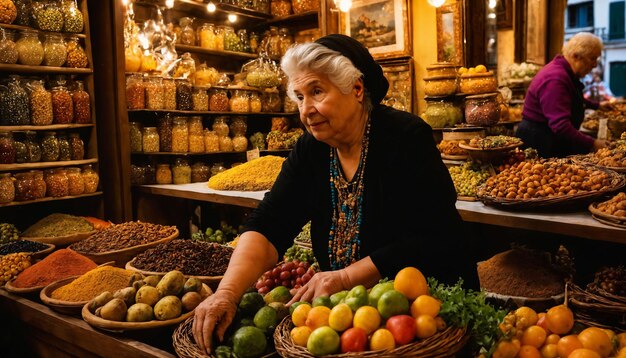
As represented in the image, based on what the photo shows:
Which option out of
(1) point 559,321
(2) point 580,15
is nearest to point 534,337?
(1) point 559,321

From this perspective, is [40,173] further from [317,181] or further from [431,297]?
[431,297]

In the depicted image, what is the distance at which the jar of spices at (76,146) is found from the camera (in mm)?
3674

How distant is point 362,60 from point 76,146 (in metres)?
2.65

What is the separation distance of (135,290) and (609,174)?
7.11 ft

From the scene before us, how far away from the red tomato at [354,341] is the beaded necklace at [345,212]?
58 cm

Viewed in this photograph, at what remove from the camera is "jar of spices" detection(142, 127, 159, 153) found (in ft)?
13.4

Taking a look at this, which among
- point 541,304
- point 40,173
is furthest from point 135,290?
point 40,173

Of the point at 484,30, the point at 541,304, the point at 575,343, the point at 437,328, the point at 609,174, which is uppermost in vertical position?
the point at 484,30

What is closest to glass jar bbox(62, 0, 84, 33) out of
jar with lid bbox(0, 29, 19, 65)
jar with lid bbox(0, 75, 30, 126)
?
jar with lid bbox(0, 29, 19, 65)

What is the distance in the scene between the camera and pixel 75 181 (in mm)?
3643

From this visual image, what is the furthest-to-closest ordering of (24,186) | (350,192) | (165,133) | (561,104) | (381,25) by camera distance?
(381,25) < (165,133) < (561,104) < (24,186) < (350,192)

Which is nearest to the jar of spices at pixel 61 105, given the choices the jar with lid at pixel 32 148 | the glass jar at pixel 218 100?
the jar with lid at pixel 32 148

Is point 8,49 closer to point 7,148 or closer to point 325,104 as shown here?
point 7,148

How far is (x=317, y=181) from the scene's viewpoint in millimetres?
1872
